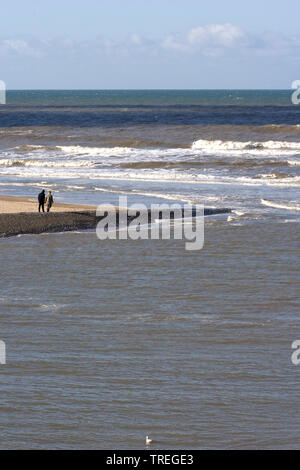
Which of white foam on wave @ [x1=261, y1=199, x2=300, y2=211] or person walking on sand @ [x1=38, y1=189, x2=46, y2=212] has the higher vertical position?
white foam on wave @ [x1=261, y1=199, x2=300, y2=211]

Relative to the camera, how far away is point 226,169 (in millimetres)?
33781

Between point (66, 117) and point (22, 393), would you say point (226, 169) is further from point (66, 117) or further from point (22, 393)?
point (66, 117)

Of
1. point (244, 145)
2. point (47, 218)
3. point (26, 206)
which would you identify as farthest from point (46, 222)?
point (244, 145)

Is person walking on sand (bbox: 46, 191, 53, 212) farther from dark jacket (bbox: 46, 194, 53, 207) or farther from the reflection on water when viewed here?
the reflection on water

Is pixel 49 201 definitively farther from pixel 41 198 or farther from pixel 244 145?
pixel 244 145

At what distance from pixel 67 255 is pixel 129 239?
207 centimetres

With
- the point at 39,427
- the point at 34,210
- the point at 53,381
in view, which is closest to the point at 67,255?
the point at 34,210

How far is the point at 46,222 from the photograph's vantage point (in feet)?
64.8

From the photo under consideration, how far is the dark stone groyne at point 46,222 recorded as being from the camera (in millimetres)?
19062

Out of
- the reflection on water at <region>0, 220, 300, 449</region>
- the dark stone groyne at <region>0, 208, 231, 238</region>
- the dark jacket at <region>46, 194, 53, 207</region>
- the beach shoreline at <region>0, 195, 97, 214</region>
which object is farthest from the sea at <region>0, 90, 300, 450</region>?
the dark jacket at <region>46, 194, 53, 207</region>

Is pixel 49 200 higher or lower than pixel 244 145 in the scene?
lower

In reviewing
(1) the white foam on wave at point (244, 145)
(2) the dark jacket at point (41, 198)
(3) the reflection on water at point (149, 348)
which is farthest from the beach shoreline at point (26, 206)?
(1) the white foam on wave at point (244, 145)

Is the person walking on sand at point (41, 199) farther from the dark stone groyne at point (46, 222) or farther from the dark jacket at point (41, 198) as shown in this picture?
the dark stone groyne at point (46, 222)

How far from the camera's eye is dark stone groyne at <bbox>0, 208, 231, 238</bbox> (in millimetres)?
19062
